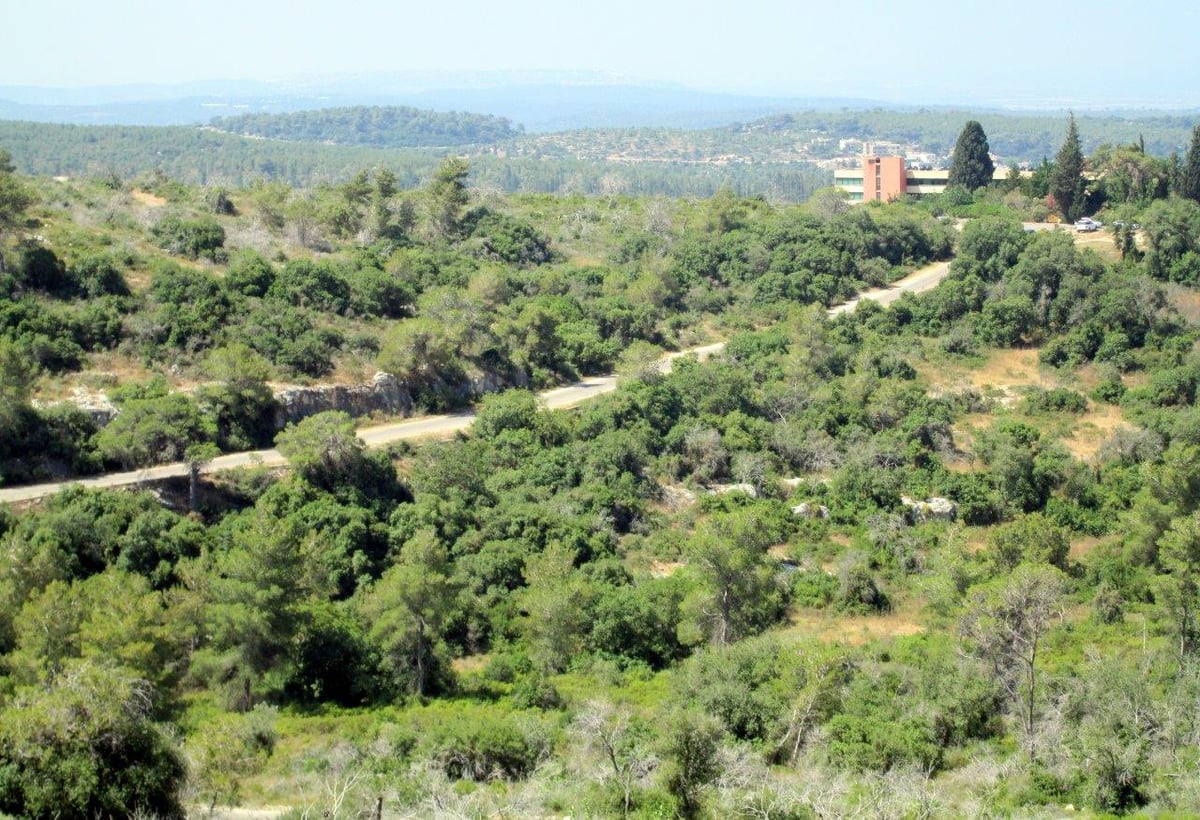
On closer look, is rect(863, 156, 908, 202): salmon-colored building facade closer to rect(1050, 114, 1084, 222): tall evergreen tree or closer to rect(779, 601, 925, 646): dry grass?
rect(1050, 114, 1084, 222): tall evergreen tree

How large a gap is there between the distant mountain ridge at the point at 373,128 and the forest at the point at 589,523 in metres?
134

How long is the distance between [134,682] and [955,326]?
110ft

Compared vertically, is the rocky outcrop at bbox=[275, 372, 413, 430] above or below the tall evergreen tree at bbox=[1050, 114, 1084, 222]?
below

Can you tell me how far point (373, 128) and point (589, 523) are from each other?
547ft

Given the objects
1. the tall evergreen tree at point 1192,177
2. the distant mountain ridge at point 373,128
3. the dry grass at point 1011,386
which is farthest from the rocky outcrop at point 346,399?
the distant mountain ridge at point 373,128

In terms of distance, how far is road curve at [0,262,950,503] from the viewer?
80.8ft

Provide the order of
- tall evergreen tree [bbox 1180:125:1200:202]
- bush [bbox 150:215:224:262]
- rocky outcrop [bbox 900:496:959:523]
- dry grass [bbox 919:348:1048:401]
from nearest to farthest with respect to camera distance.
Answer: rocky outcrop [bbox 900:496:959:523]
bush [bbox 150:215:224:262]
dry grass [bbox 919:348:1048:401]
tall evergreen tree [bbox 1180:125:1200:202]

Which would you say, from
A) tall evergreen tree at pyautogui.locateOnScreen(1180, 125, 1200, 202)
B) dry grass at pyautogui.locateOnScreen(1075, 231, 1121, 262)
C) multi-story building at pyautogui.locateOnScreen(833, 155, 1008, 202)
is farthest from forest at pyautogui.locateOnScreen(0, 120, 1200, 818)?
multi-story building at pyautogui.locateOnScreen(833, 155, 1008, 202)

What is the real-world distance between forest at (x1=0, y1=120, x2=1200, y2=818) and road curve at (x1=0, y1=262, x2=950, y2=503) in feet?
1.69

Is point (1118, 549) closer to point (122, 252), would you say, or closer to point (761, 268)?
point (761, 268)

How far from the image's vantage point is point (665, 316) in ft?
142

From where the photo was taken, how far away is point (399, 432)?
30.6 m

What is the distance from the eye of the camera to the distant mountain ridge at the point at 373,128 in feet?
574

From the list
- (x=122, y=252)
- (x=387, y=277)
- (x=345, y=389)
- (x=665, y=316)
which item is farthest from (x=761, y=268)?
(x=122, y=252)
